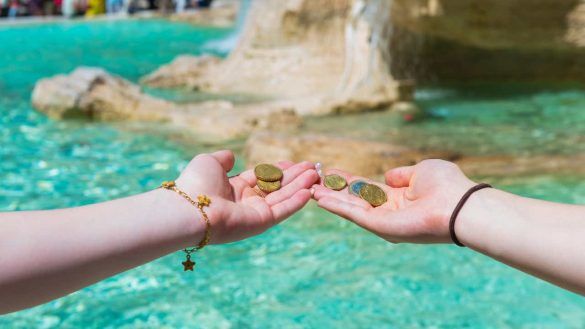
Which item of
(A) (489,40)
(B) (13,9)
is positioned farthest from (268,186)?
(B) (13,9)

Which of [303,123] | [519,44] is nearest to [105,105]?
[303,123]

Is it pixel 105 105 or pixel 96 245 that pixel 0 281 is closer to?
pixel 96 245

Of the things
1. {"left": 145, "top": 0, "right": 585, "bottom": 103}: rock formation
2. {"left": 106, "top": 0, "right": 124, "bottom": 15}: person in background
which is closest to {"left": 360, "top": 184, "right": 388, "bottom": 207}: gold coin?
{"left": 145, "top": 0, "right": 585, "bottom": 103}: rock formation

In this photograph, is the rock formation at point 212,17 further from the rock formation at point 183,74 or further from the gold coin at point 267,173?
the gold coin at point 267,173

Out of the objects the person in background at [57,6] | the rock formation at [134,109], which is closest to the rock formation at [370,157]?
the rock formation at [134,109]

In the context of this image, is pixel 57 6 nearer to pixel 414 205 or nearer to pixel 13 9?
pixel 13 9

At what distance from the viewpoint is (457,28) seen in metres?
9.21

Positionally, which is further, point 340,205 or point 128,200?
point 340,205

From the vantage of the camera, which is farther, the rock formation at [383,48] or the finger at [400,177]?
the rock formation at [383,48]

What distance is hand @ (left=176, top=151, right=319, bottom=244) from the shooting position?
93.6 inches

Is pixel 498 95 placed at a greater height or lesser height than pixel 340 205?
lesser

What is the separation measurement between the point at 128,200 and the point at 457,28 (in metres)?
7.66

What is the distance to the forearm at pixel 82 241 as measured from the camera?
1.86 m

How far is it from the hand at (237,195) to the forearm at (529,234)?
0.64 meters
